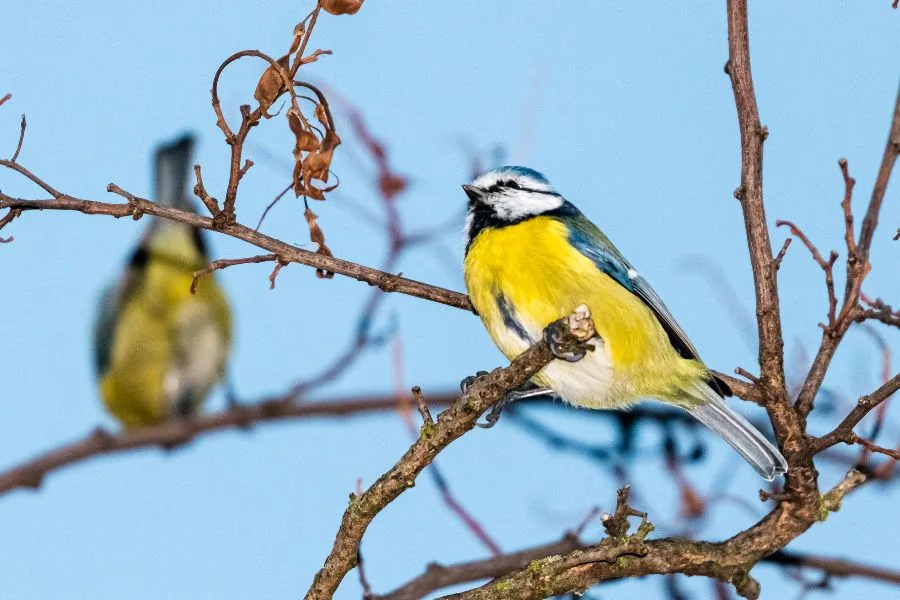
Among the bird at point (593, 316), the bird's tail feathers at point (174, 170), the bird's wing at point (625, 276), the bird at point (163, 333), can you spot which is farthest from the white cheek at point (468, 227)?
the bird's tail feathers at point (174, 170)

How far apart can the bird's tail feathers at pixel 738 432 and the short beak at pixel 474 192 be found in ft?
3.06

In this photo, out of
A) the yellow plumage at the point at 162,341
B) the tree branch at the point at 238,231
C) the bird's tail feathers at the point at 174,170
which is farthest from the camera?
the bird's tail feathers at the point at 174,170

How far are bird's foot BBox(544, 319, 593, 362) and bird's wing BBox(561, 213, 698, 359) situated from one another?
77 centimetres

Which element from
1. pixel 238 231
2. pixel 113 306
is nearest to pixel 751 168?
pixel 238 231

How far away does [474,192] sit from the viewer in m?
3.46

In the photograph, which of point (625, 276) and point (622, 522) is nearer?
point (622, 522)

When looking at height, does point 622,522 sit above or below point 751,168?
below

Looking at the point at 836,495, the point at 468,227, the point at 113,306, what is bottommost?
the point at 836,495

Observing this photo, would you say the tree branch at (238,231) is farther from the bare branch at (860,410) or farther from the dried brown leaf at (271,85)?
the bare branch at (860,410)

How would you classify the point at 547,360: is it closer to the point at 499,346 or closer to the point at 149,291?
the point at 499,346

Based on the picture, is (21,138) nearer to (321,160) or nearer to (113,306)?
(321,160)

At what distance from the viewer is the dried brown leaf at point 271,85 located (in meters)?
2.32

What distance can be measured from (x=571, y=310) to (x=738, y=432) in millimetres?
644

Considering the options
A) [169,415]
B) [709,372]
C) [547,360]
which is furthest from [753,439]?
[169,415]
